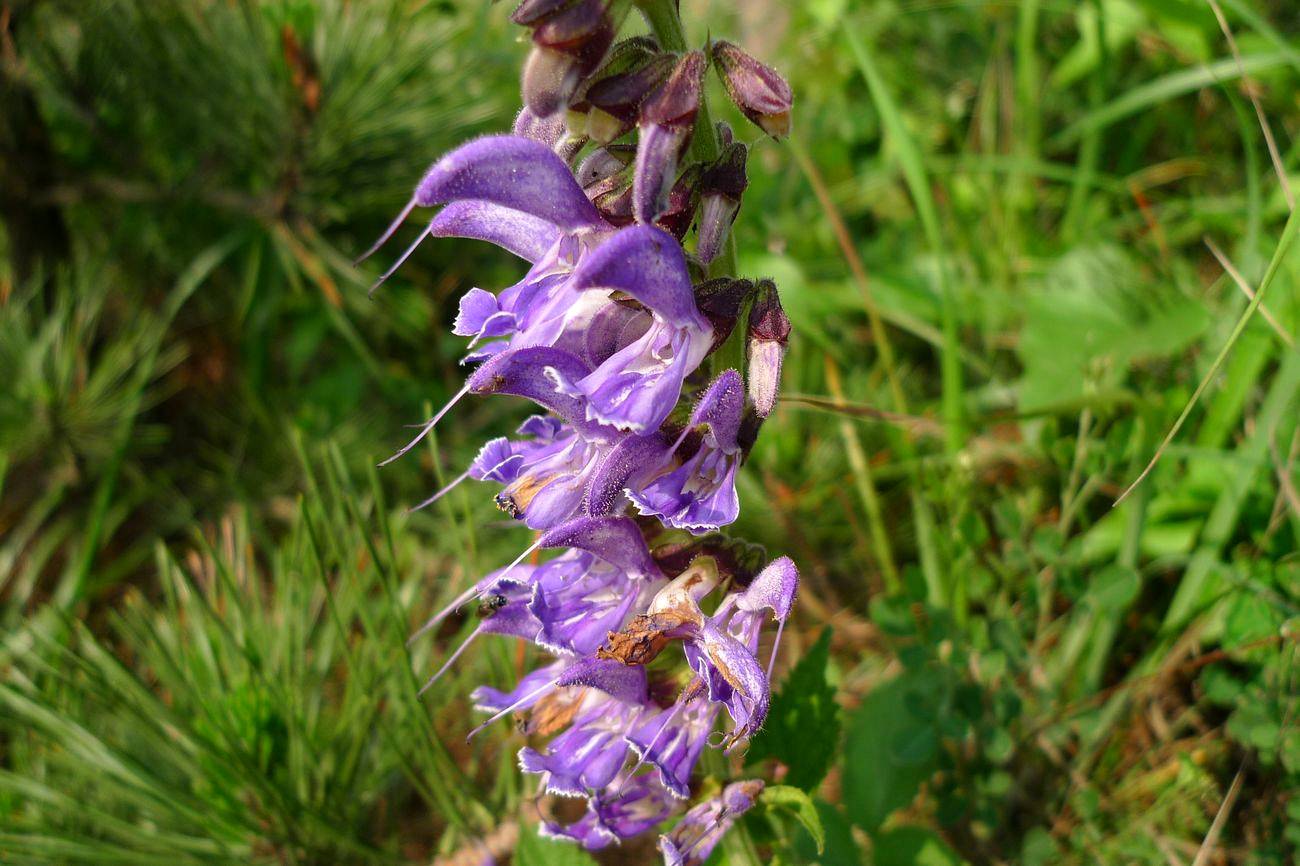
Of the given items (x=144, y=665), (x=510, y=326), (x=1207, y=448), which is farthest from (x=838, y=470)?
(x=144, y=665)

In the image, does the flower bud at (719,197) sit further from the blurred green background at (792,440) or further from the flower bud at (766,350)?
the blurred green background at (792,440)

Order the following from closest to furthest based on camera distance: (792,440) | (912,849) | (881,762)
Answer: (912,849) < (881,762) < (792,440)

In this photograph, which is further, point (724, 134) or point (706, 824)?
point (706, 824)

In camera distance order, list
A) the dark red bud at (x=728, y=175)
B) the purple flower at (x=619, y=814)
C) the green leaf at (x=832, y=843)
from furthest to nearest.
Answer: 1. the green leaf at (x=832, y=843)
2. the purple flower at (x=619, y=814)
3. the dark red bud at (x=728, y=175)

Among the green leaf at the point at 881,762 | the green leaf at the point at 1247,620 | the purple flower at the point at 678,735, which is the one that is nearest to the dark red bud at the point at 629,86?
the purple flower at the point at 678,735

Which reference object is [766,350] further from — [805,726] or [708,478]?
[805,726]

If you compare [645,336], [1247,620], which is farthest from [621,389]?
[1247,620]
